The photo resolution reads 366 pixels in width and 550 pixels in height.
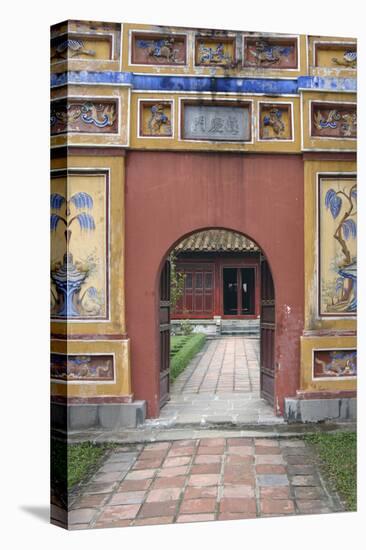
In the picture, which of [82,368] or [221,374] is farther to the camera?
[221,374]

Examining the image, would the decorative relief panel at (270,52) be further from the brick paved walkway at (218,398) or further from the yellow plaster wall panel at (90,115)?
the brick paved walkway at (218,398)

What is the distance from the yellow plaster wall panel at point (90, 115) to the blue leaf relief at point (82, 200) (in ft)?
1.11

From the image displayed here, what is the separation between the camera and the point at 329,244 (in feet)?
17.4

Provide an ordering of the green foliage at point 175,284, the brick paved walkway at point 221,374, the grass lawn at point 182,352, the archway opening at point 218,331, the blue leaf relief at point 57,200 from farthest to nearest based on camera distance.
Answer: the green foliage at point 175,284
the grass lawn at point 182,352
the brick paved walkway at point 221,374
the archway opening at point 218,331
the blue leaf relief at point 57,200

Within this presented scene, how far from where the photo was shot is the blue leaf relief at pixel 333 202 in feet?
17.4

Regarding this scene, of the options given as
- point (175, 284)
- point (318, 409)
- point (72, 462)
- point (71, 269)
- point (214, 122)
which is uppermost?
point (214, 122)

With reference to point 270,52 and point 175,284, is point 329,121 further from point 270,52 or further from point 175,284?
point 175,284

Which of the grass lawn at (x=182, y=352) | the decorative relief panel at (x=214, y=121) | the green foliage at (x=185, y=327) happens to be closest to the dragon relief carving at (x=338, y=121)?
the decorative relief panel at (x=214, y=121)

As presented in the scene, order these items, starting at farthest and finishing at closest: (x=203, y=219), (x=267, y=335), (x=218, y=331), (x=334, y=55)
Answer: (x=218, y=331) → (x=267, y=335) → (x=334, y=55) → (x=203, y=219)

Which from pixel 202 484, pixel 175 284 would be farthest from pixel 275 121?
pixel 175 284

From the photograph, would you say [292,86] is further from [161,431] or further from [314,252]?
[161,431]

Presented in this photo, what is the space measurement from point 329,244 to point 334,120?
891 mm

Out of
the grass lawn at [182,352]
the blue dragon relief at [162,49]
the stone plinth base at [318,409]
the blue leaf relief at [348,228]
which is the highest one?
the blue dragon relief at [162,49]

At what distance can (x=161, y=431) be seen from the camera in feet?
16.8
